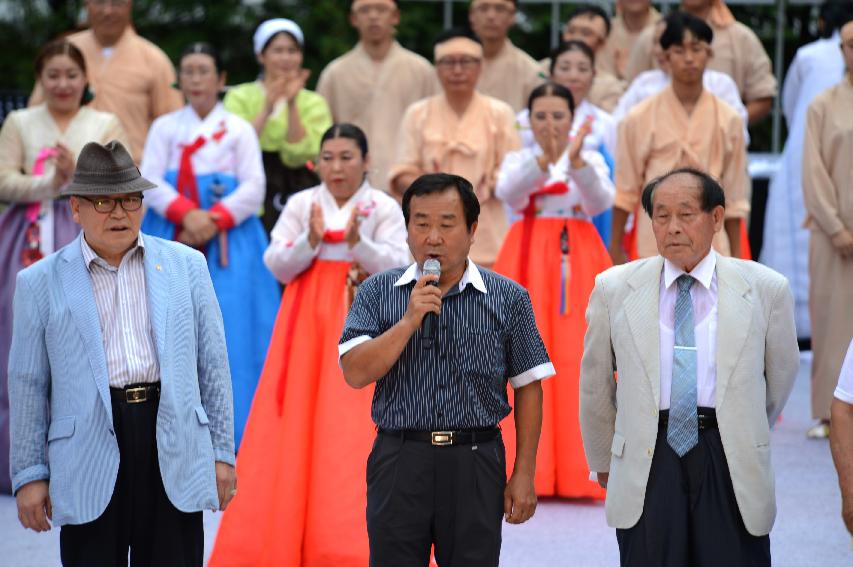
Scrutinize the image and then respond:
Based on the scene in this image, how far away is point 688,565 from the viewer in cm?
383

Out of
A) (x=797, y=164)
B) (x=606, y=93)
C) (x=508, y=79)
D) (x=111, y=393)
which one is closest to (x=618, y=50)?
(x=606, y=93)

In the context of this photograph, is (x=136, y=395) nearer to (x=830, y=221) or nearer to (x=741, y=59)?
(x=830, y=221)

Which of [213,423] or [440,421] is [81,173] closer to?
[213,423]

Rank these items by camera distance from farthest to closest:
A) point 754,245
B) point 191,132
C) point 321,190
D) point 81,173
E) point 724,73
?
point 754,245
point 724,73
point 191,132
point 321,190
point 81,173

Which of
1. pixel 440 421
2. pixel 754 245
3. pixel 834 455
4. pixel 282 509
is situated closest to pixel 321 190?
pixel 282 509

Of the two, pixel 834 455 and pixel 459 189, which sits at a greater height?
pixel 459 189

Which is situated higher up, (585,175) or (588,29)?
(588,29)

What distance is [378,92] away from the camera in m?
8.34

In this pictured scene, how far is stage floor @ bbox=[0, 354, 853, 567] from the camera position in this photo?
214 inches

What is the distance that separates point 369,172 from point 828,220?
248cm

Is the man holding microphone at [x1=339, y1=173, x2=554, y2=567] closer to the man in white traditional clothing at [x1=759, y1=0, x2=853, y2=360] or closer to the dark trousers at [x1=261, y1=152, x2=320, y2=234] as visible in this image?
the dark trousers at [x1=261, y1=152, x2=320, y2=234]

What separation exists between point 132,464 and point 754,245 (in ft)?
22.6

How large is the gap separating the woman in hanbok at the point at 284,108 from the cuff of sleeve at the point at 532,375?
4208 mm

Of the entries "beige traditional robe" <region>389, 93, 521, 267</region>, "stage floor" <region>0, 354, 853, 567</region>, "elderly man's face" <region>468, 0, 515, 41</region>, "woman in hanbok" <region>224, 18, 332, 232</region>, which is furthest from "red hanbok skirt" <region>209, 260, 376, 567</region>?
"elderly man's face" <region>468, 0, 515, 41</region>
